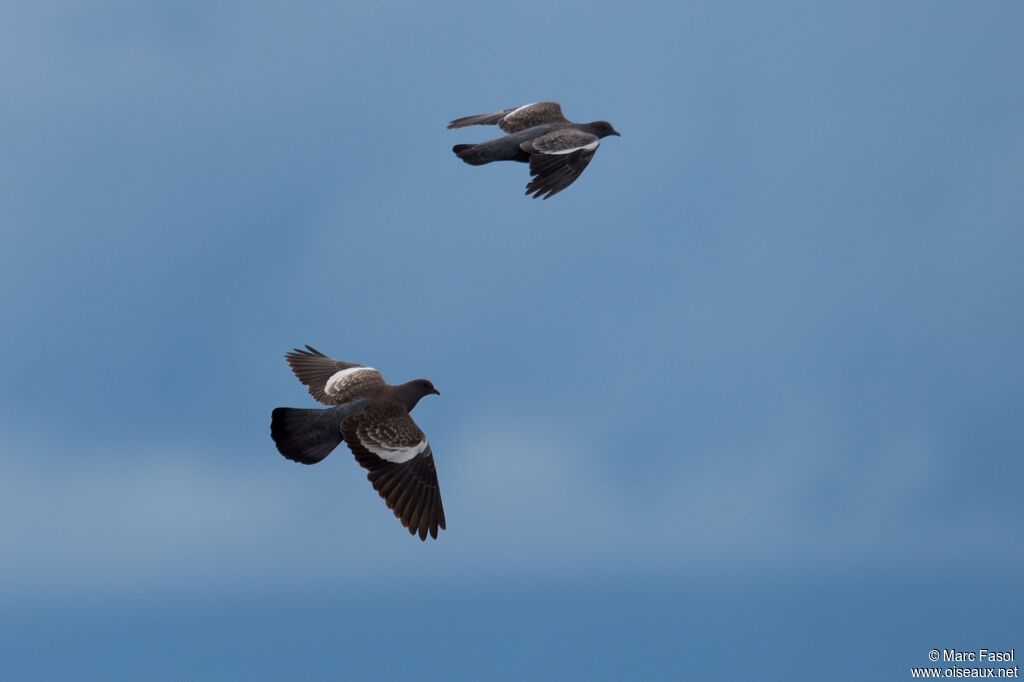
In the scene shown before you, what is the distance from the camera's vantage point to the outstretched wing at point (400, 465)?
1188cm

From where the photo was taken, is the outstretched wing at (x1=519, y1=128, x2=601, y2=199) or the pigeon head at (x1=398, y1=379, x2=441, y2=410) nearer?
the pigeon head at (x1=398, y1=379, x2=441, y2=410)

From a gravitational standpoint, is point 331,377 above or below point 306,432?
above

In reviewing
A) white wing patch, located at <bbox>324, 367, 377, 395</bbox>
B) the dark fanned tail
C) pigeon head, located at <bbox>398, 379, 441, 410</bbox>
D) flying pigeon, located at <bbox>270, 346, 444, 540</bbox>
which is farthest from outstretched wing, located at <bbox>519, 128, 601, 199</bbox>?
the dark fanned tail

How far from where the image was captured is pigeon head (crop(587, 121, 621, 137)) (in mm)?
17172

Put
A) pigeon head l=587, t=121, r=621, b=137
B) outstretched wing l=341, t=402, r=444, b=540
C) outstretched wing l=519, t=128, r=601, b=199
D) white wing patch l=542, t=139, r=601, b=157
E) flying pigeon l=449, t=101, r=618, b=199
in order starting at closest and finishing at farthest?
outstretched wing l=341, t=402, r=444, b=540
outstretched wing l=519, t=128, r=601, b=199
flying pigeon l=449, t=101, r=618, b=199
white wing patch l=542, t=139, r=601, b=157
pigeon head l=587, t=121, r=621, b=137

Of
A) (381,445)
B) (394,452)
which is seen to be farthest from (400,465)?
(381,445)

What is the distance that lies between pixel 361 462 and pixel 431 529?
1.09 metres

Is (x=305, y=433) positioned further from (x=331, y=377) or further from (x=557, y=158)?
(x=557, y=158)

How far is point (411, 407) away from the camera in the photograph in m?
13.4

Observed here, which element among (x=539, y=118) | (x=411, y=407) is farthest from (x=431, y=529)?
(x=539, y=118)

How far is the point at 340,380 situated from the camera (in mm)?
13664

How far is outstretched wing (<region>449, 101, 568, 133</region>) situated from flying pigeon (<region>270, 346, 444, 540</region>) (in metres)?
5.94

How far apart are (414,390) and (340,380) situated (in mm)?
1047

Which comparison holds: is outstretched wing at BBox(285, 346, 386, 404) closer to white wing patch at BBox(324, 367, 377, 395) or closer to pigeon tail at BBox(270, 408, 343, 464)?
white wing patch at BBox(324, 367, 377, 395)
